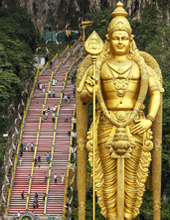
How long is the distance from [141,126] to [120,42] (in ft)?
6.84

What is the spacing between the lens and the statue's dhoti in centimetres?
1784

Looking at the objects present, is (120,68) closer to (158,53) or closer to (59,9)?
(158,53)

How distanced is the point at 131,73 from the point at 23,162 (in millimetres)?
14897

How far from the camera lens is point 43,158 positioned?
3231 centimetres

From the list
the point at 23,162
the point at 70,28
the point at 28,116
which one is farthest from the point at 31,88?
the point at 70,28

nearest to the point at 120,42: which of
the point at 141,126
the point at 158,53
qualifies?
the point at 141,126

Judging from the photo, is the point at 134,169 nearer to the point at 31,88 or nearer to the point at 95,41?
the point at 95,41

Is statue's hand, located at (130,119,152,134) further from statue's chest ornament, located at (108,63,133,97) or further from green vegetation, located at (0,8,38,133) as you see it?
green vegetation, located at (0,8,38,133)

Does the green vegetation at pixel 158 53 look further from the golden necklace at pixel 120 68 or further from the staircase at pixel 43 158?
the golden necklace at pixel 120 68

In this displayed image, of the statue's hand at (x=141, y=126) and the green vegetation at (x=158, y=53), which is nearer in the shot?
the statue's hand at (x=141, y=126)

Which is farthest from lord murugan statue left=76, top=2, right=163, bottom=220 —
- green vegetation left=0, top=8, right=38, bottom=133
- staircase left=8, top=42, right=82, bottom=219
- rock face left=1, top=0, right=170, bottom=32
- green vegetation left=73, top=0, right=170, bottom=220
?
rock face left=1, top=0, right=170, bottom=32

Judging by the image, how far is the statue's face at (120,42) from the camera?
58.6 feet

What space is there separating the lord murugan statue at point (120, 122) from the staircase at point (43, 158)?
11.2 meters

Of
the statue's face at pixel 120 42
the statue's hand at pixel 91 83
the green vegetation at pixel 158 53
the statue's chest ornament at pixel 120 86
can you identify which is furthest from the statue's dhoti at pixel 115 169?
the green vegetation at pixel 158 53
